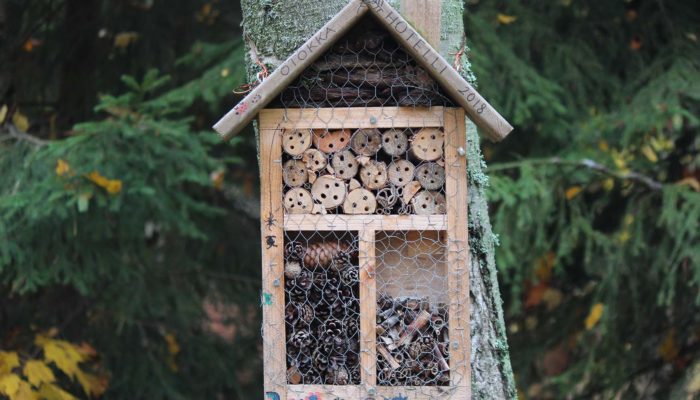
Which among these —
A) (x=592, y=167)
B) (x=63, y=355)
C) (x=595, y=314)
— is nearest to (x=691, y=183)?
(x=592, y=167)

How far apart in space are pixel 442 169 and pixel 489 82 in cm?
254

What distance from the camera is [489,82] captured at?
4562 mm

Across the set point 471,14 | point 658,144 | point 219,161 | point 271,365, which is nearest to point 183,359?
point 219,161

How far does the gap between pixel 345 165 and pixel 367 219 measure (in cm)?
14

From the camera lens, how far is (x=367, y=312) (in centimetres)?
212

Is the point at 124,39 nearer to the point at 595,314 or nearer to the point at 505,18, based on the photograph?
the point at 505,18

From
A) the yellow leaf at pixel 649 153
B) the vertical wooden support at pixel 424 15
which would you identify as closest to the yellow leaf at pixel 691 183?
the yellow leaf at pixel 649 153

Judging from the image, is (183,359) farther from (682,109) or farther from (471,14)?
(682,109)

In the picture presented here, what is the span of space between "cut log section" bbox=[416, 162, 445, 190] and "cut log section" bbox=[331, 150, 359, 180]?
0.50 ft

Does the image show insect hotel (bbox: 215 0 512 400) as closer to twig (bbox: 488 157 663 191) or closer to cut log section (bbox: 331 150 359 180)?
cut log section (bbox: 331 150 359 180)

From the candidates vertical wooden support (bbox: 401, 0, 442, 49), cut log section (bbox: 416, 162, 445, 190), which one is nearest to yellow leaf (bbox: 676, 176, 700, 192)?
vertical wooden support (bbox: 401, 0, 442, 49)

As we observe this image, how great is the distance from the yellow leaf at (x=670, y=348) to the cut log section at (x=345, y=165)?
338 centimetres

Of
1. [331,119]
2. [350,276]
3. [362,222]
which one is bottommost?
[350,276]

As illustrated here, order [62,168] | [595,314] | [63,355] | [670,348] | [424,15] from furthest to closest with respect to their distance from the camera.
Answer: [595,314] < [670,348] < [63,355] < [62,168] < [424,15]
